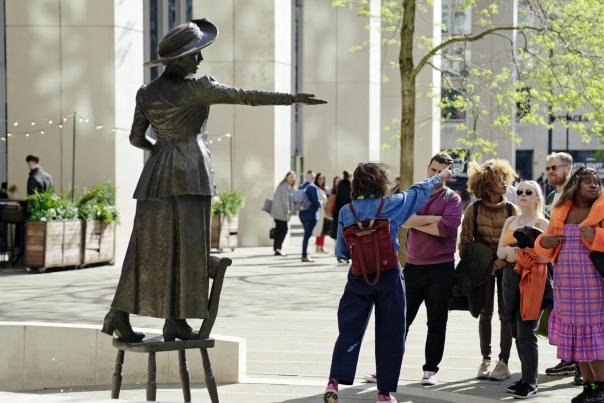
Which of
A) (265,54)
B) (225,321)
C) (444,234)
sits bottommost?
(225,321)

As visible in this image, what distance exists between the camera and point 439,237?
33.2ft

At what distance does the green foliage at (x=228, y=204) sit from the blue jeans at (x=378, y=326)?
688 inches

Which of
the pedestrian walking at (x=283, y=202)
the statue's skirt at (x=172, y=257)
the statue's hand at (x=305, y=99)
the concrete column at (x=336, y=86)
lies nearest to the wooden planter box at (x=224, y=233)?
the pedestrian walking at (x=283, y=202)

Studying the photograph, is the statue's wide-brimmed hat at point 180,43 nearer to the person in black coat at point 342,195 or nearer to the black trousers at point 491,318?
the black trousers at point 491,318

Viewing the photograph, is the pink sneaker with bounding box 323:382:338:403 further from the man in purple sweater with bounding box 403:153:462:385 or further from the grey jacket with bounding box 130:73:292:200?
the grey jacket with bounding box 130:73:292:200

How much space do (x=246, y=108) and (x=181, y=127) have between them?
69.5 ft

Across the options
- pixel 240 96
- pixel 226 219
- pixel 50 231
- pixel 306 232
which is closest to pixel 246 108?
pixel 226 219

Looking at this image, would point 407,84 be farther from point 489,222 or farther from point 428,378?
point 428,378

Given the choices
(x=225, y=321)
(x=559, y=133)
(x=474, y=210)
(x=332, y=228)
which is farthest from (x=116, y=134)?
(x=559, y=133)

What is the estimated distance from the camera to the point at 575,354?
9.09m

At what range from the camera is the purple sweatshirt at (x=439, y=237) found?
10.1 metres

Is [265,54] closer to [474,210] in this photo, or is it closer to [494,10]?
[494,10]

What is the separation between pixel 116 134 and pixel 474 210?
527 inches

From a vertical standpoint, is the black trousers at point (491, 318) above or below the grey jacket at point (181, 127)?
below
